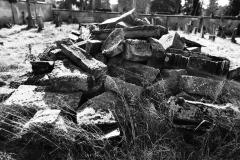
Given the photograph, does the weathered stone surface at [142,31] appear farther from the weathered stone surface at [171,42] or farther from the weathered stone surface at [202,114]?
→ the weathered stone surface at [202,114]

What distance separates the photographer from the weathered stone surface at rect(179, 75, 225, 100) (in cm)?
327

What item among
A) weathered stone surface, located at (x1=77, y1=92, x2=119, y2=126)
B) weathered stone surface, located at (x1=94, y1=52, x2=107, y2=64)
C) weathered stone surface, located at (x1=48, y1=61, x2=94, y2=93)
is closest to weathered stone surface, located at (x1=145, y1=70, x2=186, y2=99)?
weathered stone surface, located at (x1=77, y1=92, x2=119, y2=126)

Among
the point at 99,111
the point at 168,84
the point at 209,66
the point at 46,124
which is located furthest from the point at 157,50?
the point at 46,124

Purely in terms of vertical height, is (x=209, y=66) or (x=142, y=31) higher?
(x=142, y=31)

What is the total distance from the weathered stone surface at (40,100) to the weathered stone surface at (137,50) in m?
1.15

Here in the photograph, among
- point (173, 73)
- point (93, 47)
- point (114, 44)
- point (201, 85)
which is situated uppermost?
point (114, 44)

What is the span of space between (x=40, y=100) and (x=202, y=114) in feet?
7.63

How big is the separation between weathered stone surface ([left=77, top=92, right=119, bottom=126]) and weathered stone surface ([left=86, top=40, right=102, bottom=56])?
128 centimetres

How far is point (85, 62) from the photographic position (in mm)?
3588

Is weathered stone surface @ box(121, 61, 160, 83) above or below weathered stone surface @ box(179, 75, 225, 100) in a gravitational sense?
above

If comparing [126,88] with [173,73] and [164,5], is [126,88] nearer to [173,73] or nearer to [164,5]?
[173,73]

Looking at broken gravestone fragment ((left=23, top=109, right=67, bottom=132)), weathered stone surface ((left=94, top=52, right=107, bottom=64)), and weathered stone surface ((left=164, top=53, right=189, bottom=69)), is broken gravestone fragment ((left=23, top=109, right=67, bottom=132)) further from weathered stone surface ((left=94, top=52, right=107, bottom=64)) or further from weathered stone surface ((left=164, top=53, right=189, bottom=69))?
weathered stone surface ((left=164, top=53, right=189, bottom=69))

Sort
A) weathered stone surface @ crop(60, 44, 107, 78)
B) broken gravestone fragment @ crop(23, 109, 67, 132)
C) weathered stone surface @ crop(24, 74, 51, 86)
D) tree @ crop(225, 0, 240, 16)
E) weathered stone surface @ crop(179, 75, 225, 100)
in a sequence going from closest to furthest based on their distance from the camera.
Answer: broken gravestone fragment @ crop(23, 109, 67, 132), weathered stone surface @ crop(179, 75, 225, 100), weathered stone surface @ crop(60, 44, 107, 78), weathered stone surface @ crop(24, 74, 51, 86), tree @ crop(225, 0, 240, 16)

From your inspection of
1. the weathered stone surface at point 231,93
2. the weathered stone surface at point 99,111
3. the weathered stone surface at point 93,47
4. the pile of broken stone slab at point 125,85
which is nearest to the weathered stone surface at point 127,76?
the pile of broken stone slab at point 125,85
